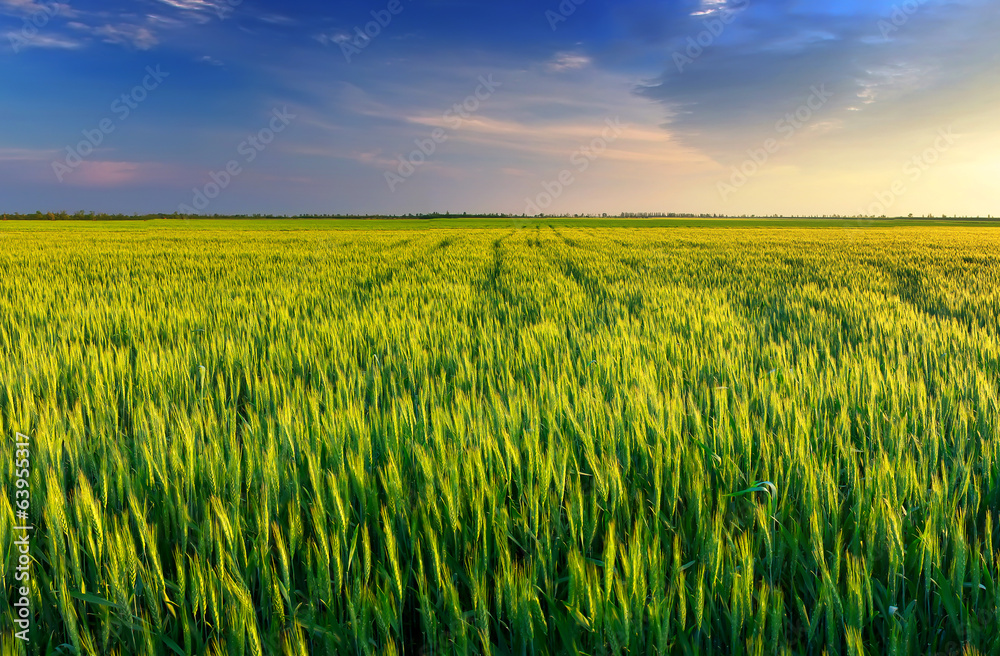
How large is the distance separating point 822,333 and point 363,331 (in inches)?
130

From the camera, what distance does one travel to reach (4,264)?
10.1 metres

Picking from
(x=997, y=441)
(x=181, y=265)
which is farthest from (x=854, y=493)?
(x=181, y=265)

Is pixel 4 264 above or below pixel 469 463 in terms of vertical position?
above

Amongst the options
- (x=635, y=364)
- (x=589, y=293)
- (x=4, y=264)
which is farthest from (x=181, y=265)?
(x=635, y=364)

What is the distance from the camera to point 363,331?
3.63 metres

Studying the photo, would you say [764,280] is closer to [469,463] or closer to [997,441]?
[997,441]

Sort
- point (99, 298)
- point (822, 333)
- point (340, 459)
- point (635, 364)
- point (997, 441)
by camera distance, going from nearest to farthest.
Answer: point (340, 459) → point (997, 441) → point (635, 364) → point (822, 333) → point (99, 298)

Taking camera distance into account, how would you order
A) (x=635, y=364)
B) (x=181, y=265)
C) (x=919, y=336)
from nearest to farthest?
(x=635, y=364)
(x=919, y=336)
(x=181, y=265)

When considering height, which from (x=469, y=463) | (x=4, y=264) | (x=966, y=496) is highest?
(x=4, y=264)

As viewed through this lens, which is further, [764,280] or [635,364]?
[764,280]

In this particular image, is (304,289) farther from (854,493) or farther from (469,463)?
(854,493)

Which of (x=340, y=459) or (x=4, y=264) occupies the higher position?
(x=4, y=264)

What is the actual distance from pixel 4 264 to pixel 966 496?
13.9 meters

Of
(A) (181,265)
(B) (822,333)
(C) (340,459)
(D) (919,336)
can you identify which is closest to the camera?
(C) (340,459)
